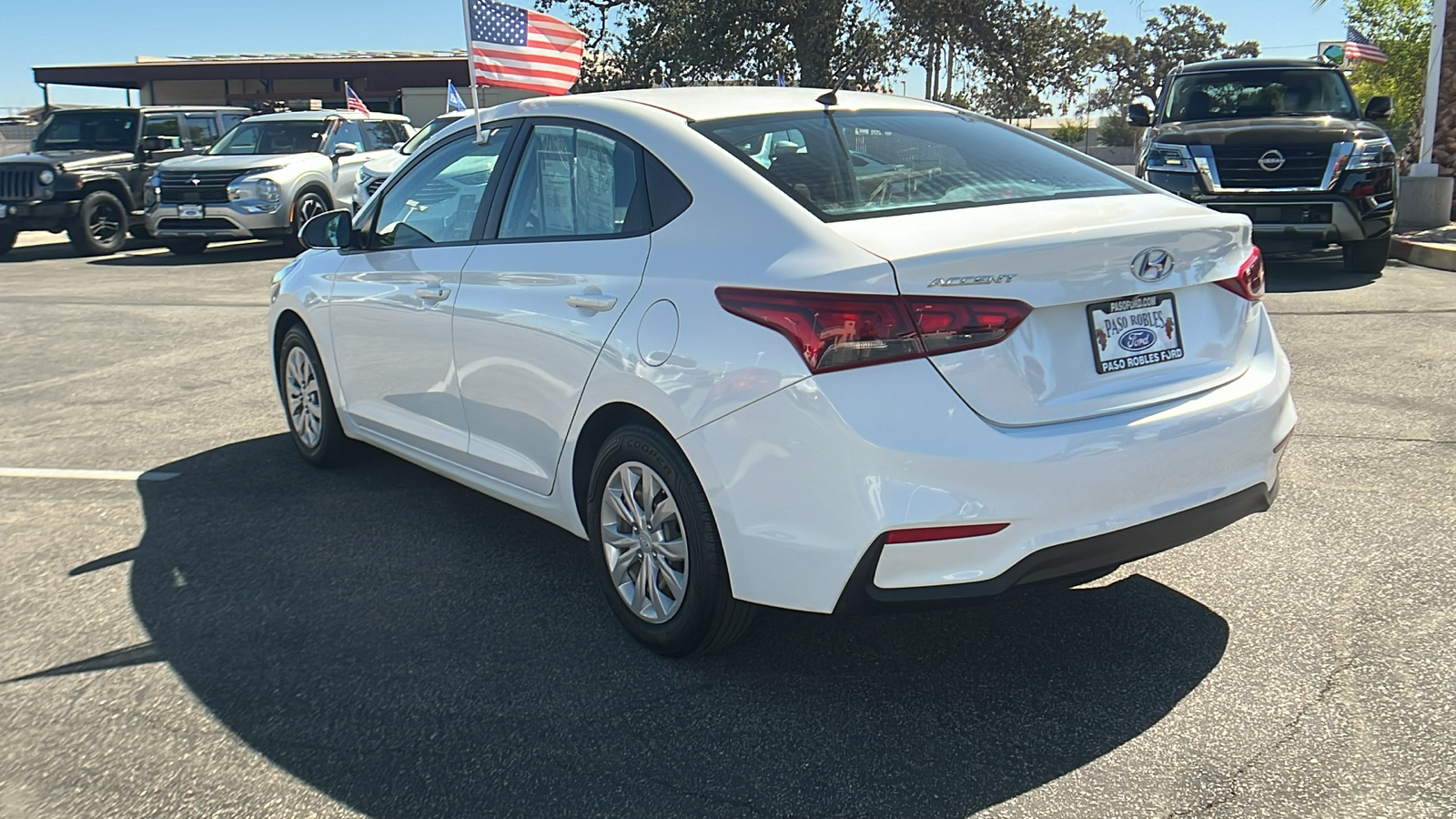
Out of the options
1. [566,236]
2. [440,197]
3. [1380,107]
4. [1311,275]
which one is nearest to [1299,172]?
[1311,275]

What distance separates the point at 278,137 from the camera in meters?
17.4

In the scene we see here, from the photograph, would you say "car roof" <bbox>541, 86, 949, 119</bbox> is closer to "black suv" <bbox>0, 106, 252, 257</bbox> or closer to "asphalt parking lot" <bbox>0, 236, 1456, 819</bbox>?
"asphalt parking lot" <bbox>0, 236, 1456, 819</bbox>

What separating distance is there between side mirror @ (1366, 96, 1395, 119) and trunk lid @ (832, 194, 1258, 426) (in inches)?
387

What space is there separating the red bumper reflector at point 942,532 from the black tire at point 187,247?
16333 mm

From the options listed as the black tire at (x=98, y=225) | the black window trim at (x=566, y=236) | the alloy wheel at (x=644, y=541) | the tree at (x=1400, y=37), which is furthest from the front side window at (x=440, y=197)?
the tree at (x=1400, y=37)

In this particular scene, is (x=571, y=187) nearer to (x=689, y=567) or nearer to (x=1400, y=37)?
(x=689, y=567)

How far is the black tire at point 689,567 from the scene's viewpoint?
345cm

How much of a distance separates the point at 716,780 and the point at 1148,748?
1.07 meters

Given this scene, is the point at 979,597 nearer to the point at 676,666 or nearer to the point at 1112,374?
the point at 1112,374

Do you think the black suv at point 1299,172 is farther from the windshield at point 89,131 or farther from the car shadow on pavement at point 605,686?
the windshield at point 89,131

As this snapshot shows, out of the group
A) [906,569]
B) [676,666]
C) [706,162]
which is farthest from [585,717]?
[706,162]

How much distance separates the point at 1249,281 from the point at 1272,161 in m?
8.24

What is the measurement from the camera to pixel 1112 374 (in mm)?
3268

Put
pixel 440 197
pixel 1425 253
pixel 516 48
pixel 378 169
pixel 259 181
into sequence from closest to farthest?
pixel 440 197 → pixel 516 48 → pixel 1425 253 → pixel 259 181 → pixel 378 169
